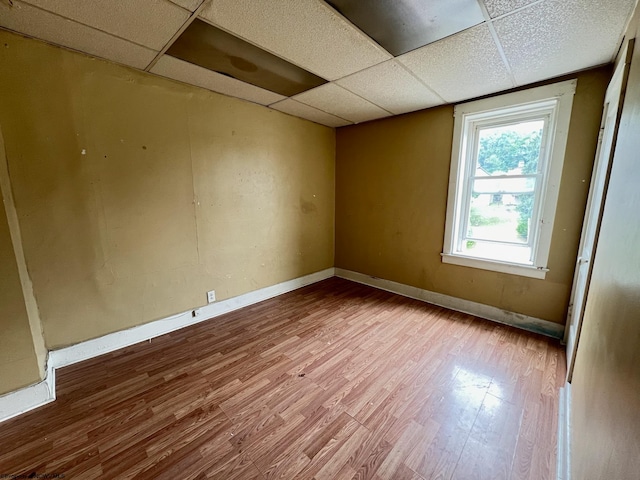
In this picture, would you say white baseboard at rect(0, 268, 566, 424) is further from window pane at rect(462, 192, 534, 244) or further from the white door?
window pane at rect(462, 192, 534, 244)

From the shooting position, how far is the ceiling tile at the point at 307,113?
3081 millimetres

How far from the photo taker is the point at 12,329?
5.31 ft

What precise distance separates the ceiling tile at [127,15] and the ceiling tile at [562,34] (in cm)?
203

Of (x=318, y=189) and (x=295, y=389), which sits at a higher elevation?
(x=318, y=189)

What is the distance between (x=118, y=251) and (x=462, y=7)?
3.09 meters

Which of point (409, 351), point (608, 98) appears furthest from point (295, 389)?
point (608, 98)

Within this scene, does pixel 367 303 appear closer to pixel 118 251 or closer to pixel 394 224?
pixel 394 224

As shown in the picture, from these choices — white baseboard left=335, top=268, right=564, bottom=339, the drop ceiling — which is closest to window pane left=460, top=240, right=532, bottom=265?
white baseboard left=335, top=268, right=564, bottom=339

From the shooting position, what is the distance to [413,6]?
1.47m

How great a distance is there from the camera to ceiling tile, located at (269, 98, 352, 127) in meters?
3.08

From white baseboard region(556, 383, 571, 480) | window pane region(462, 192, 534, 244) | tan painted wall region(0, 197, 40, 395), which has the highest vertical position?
window pane region(462, 192, 534, 244)

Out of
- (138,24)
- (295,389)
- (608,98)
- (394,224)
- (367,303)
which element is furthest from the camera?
(394,224)

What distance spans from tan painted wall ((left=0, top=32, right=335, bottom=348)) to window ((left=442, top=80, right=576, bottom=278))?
2.28 meters

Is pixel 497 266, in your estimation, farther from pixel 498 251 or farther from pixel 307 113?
pixel 307 113
